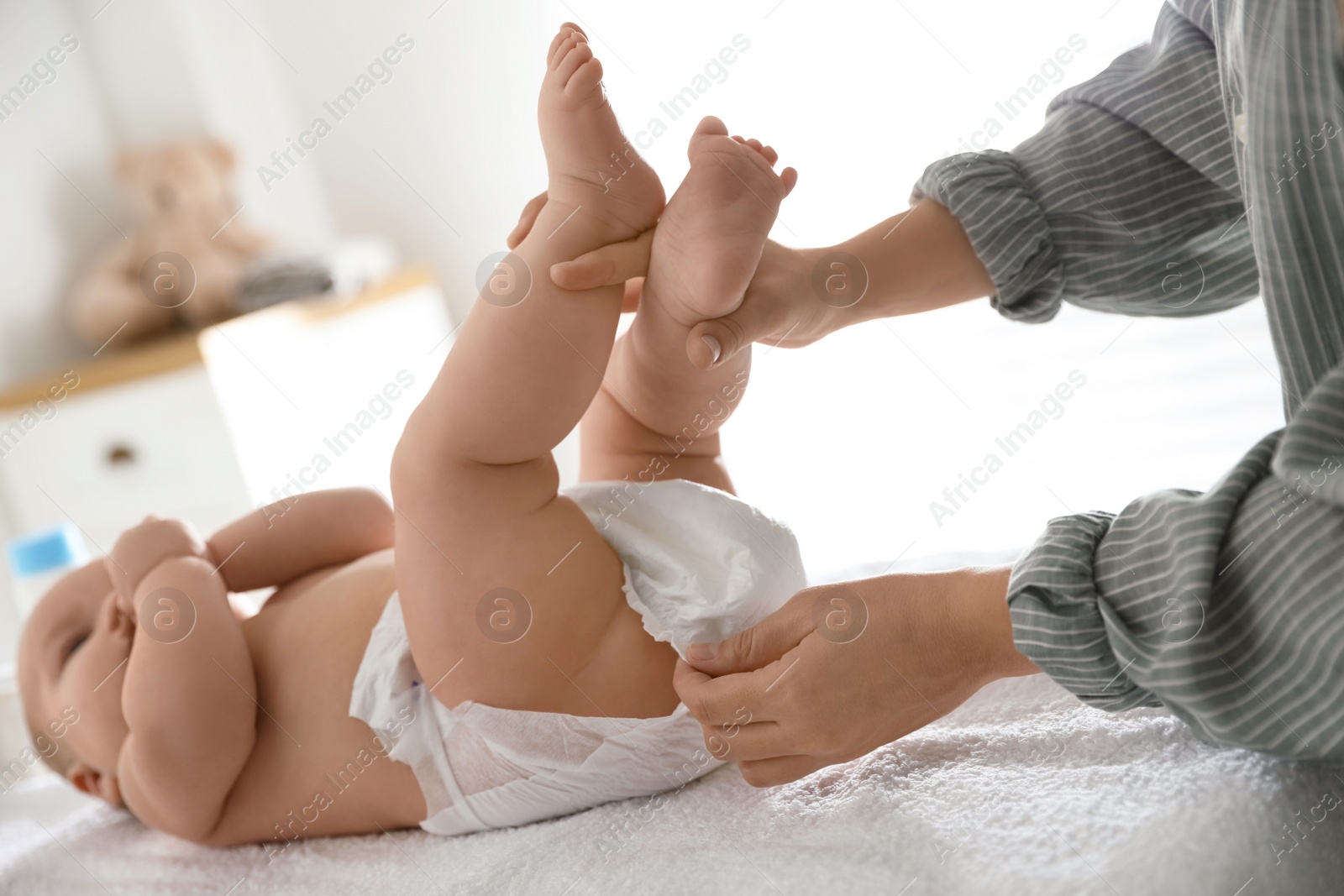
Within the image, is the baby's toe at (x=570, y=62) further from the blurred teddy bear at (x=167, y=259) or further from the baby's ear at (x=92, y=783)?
the blurred teddy bear at (x=167, y=259)

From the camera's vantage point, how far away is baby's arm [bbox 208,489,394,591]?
0.88 m

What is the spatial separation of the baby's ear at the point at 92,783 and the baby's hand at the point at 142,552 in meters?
0.16

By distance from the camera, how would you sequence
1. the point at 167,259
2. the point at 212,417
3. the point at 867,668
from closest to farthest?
the point at 867,668
the point at 212,417
the point at 167,259

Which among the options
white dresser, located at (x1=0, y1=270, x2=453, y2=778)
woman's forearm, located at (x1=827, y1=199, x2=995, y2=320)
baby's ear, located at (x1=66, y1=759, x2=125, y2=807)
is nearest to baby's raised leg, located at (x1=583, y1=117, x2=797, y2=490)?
woman's forearm, located at (x1=827, y1=199, x2=995, y2=320)

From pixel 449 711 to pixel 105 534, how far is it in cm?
156

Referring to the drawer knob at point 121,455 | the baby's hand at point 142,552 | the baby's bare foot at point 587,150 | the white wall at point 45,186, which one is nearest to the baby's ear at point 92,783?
the baby's hand at point 142,552

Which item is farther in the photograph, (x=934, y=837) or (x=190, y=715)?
(x=190, y=715)

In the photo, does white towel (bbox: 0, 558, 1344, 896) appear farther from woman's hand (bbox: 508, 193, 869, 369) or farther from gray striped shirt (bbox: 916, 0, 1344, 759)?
woman's hand (bbox: 508, 193, 869, 369)

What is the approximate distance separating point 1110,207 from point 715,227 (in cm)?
41

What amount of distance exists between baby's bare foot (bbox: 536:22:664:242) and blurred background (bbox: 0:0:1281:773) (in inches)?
33.1

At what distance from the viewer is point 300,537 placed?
2.97ft

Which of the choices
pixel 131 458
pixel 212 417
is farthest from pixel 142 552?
pixel 131 458

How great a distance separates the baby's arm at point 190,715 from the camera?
740 mm

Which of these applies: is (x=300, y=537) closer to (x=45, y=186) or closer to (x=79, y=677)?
(x=79, y=677)
